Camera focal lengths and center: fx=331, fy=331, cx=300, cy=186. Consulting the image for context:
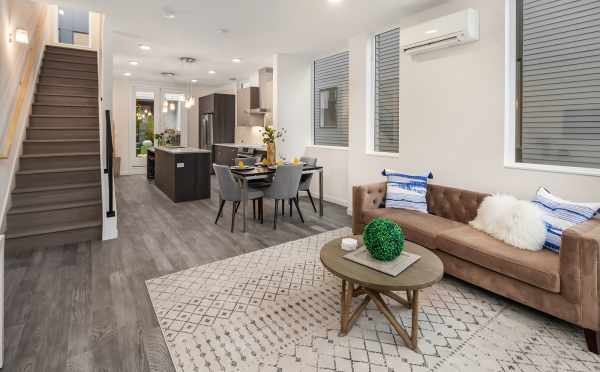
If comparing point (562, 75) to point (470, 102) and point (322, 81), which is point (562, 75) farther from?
point (322, 81)

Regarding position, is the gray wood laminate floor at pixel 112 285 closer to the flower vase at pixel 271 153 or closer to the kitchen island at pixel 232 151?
the flower vase at pixel 271 153

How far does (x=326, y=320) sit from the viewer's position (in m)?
2.26

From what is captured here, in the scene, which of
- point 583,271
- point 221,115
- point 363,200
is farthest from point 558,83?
point 221,115

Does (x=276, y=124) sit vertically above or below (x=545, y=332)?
above

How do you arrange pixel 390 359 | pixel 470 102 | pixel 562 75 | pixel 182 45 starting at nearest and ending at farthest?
pixel 390 359 < pixel 562 75 < pixel 470 102 < pixel 182 45

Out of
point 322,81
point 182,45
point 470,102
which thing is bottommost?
point 470,102

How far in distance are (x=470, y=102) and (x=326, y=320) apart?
2734 millimetres

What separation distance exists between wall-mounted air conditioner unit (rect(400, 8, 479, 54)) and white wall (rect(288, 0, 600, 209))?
0.35 ft

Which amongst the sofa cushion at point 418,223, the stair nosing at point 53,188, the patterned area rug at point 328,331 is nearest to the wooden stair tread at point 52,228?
the stair nosing at point 53,188

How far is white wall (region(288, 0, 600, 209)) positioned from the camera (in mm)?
3176

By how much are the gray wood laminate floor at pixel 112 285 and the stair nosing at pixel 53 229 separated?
0.24 m

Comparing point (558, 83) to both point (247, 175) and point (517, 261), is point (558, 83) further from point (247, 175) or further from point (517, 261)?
point (247, 175)

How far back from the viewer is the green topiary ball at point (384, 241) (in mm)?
2051

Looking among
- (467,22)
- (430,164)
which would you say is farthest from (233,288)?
(467,22)
